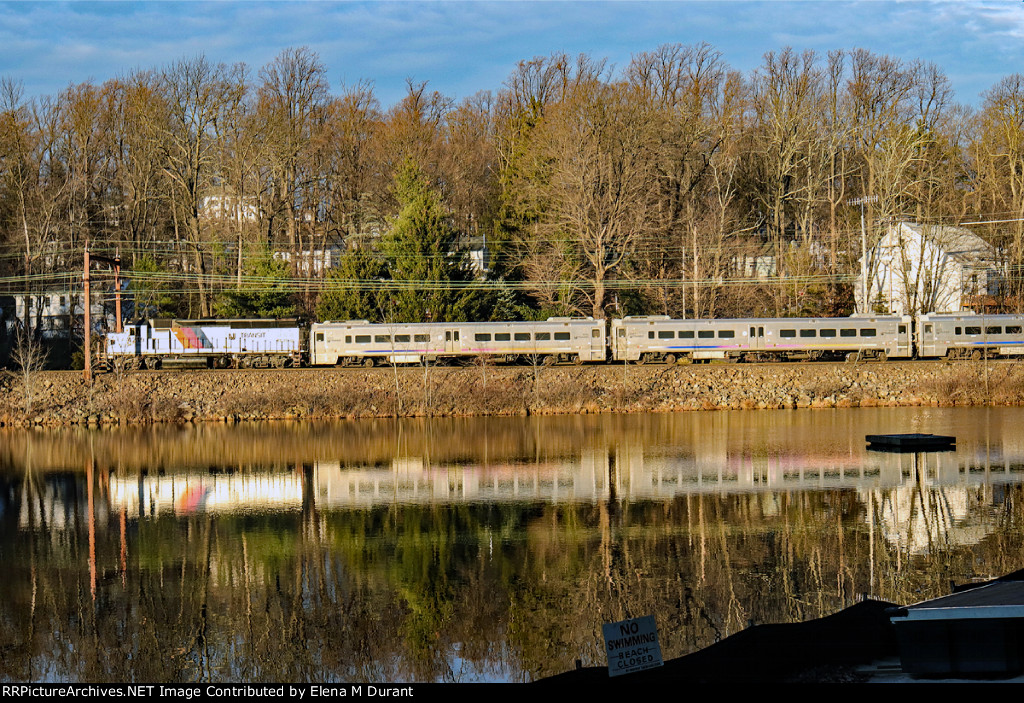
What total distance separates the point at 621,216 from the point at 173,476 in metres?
36.9

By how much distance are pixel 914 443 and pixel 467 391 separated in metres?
22.0

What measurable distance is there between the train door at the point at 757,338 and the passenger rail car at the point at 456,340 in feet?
25.7

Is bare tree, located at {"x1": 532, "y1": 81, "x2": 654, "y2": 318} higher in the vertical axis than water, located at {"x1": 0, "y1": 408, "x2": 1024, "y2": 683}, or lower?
higher

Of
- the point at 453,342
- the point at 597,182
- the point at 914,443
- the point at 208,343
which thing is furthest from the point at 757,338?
the point at 208,343

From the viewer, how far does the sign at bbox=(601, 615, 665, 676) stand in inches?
448

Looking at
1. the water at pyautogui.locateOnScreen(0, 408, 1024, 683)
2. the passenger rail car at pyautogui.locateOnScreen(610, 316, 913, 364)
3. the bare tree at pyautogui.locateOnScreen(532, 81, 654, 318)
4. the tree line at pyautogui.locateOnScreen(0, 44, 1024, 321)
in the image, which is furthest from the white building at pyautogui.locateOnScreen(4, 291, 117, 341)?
the passenger rail car at pyautogui.locateOnScreen(610, 316, 913, 364)

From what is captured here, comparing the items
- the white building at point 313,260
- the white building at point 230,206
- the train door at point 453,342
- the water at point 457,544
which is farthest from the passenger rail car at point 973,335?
the white building at point 230,206

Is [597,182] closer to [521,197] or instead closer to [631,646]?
[521,197]

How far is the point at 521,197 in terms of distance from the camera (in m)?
66.5

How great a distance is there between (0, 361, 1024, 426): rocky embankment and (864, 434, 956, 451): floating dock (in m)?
14.1

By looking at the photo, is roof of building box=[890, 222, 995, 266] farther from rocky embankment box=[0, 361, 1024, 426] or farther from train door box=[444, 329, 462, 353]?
train door box=[444, 329, 462, 353]

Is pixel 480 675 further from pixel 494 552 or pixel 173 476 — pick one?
pixel 173 476

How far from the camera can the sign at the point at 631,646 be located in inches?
448

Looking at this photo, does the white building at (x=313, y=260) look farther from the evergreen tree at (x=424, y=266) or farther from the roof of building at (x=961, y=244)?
the roof of building at (x=961, y=244)
